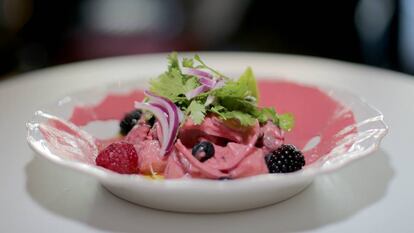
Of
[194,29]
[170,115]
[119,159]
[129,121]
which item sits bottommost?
[194,29]

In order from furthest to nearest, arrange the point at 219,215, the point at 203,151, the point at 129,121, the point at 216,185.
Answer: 1. the point at 129,121
2. the point at 203,151
3. the point at 219,215
4. the point at 216,185

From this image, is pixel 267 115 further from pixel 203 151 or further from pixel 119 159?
pixel 119 159

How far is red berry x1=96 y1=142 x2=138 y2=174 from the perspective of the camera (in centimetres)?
176

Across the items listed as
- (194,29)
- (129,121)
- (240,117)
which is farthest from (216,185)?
(194,29)

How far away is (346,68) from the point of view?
295 cm

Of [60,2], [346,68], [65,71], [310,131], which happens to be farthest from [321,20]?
[310,131]

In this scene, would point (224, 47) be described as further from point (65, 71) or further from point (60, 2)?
point (65, 71)

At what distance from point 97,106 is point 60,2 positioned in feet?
8.68

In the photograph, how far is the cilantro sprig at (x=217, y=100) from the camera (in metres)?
1.83

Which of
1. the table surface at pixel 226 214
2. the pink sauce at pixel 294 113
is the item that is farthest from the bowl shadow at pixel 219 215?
the pink sauce at pixel 294 113

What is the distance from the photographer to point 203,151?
1.71 meters

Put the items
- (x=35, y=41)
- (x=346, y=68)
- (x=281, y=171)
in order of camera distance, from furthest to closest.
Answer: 1. (x=35, y=41)
2. (x=346, y=68)
3. (x=281, y=171)

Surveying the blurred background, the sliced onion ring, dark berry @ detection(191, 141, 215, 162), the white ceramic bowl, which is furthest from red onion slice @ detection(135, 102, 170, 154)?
the blurred background

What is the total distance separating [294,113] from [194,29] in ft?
8.93
